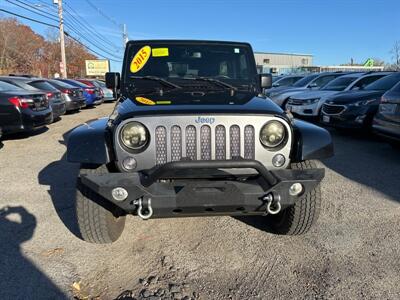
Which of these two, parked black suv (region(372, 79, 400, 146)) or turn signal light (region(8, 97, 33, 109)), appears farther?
turn signal light (region(8, 97, 33, 109))

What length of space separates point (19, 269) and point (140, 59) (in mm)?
2527

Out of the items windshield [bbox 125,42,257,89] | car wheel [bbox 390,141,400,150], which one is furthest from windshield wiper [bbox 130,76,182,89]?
car wheel [bbox 390,141,400,150]

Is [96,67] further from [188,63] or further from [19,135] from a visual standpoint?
[188,63]

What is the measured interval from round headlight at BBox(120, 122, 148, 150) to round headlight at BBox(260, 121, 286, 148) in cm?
95

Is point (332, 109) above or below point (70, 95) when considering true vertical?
below

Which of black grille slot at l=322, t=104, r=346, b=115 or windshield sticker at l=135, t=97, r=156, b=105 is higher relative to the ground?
windshield sticker at l=135, t=97, r=156, b=105

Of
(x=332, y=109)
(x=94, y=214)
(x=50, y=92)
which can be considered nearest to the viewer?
(x=94, y=214)

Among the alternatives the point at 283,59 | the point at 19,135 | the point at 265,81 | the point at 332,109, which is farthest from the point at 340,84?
the point at 283,59

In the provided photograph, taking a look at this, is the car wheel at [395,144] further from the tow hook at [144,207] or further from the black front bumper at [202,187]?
the tow hook at [144,207]

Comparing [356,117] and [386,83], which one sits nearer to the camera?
[356,117]

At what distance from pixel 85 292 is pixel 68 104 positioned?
1290 centimetres

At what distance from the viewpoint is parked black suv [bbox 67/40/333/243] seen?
9.01 feet

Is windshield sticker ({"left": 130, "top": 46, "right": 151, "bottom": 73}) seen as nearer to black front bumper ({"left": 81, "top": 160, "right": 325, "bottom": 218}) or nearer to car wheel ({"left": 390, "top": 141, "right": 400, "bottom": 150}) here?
black front bumper ({"left": 81, "top": 160, "right": 325, "bottom": 218})

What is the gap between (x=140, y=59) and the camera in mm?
4328
